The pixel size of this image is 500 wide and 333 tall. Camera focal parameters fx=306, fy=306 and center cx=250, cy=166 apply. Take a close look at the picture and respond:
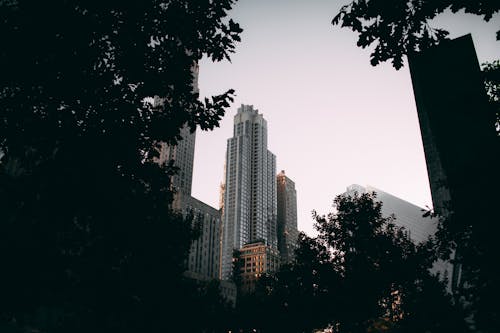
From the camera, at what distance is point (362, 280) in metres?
19.5

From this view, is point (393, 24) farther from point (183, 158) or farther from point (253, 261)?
point (253, 261)

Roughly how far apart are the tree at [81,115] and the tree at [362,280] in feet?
55.8

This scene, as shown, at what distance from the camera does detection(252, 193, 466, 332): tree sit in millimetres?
19656

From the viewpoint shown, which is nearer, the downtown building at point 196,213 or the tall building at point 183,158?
the downtown building at point 196,213

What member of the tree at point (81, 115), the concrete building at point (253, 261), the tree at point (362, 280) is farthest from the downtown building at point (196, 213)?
the tree at point (81, 115)

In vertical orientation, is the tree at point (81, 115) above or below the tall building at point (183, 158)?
below

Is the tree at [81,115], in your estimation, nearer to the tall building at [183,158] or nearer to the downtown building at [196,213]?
the downtown building at [196,213]

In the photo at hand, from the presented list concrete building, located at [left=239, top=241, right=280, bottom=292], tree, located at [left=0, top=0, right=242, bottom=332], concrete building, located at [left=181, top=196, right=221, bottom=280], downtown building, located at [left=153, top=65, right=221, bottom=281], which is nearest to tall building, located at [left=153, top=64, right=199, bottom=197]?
downtown building, located at [left=153, top=65, right=221, bottom=281]

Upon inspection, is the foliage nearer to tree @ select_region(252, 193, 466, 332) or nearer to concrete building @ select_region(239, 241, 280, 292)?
tree @ select_region(252, 193, 466, 332)

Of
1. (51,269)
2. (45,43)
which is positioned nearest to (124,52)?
(45,43)

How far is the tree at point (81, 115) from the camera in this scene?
563 centimetres

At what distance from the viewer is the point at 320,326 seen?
22984mm

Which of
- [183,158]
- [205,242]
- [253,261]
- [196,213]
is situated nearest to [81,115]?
[196,213]

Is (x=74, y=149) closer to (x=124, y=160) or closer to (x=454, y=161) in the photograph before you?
(x=124, y=160)
